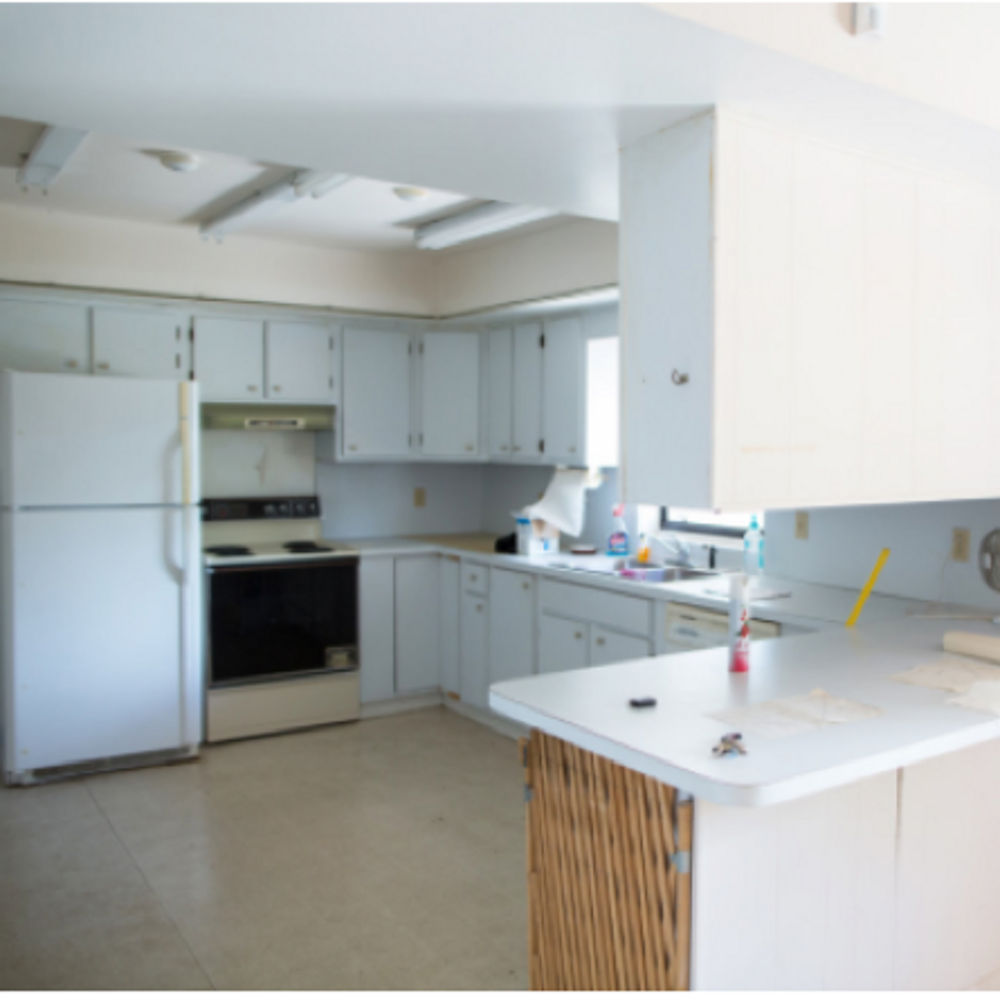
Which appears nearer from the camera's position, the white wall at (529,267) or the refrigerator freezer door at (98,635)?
the refrigerator freezer door at (98,635)

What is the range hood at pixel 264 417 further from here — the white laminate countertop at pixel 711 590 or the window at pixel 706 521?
the window at pixel 706 521

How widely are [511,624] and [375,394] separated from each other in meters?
1.56

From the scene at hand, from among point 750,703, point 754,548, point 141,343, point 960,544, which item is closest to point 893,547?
point 960,544

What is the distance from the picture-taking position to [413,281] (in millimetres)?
5375

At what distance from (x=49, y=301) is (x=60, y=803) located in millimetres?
2250

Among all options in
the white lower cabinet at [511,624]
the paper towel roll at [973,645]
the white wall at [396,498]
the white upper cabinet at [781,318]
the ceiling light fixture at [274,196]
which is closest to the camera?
the white upper cabinet at [781,318]

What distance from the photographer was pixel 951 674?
2320 mm

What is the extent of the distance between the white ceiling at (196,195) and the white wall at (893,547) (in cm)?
194

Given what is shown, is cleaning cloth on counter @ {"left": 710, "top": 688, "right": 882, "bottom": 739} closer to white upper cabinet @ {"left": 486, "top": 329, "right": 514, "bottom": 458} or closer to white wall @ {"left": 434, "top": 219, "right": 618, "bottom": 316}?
white wall @ {"left": 434, "top": 219, "right": 618, "bottom": 316}

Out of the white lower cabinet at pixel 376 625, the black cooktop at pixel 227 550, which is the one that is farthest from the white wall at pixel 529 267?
the black cooktop at pixel 227 550

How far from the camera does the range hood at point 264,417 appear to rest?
4.74 metres

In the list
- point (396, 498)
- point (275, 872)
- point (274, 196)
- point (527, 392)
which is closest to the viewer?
point (275, 872)

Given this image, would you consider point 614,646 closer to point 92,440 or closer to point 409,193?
point 409,193

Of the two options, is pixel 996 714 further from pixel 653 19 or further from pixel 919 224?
pixel 653 19
